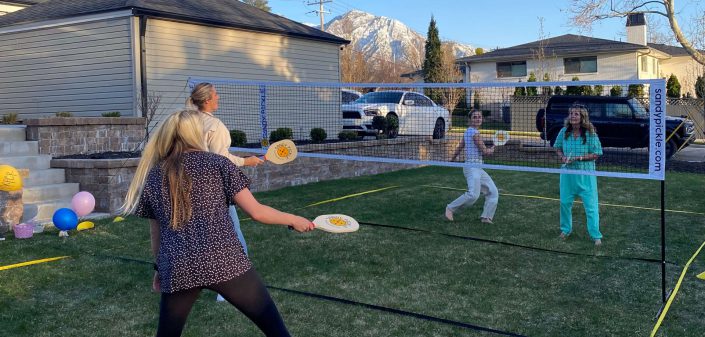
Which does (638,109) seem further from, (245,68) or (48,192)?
(48,192)

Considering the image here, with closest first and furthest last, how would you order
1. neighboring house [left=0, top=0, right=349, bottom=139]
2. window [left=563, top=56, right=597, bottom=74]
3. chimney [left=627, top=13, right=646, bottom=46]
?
neighboring house [left=0, top=0, right=349, bottom=139] < window [left=563, top=56, right=597, bottom=74] < chimney [left=627, top=13, right=646, bottom=46]

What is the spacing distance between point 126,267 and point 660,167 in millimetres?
5875

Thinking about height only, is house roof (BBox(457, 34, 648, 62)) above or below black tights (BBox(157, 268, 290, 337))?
above

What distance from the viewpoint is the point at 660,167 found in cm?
629

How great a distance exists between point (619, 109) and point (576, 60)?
2436 cm

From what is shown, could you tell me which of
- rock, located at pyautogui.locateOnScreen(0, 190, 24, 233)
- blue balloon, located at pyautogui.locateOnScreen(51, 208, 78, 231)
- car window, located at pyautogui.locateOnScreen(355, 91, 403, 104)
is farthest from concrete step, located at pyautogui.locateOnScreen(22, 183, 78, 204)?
car window, located at pyautogui.locateOnScreen(355, 91, 403, 104)

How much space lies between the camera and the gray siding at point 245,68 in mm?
15484

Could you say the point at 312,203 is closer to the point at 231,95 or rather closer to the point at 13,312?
the point at 231,95

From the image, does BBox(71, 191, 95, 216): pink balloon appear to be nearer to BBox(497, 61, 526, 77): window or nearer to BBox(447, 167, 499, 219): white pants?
BBox(447, 167, 499, 219): white pants

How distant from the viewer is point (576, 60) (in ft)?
140

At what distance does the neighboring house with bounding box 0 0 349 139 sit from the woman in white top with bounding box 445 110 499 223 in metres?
7.15

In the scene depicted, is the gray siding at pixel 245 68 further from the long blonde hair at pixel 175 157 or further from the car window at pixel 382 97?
the long blonde hair at pixel 175 157

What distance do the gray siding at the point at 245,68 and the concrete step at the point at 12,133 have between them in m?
4.14

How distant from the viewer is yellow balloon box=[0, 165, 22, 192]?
8750mm
